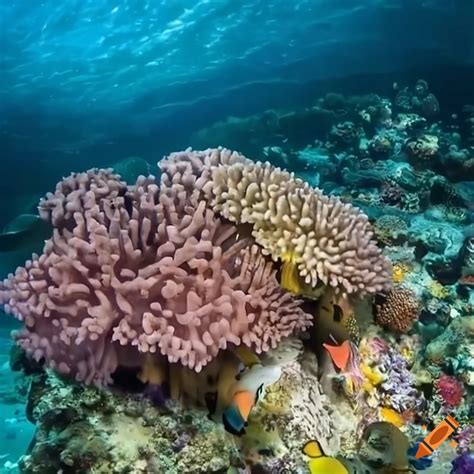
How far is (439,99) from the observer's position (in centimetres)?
1509

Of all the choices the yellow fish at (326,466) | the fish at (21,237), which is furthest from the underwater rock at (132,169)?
the yellow fish at (326,466)

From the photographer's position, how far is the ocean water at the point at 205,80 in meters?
13.1

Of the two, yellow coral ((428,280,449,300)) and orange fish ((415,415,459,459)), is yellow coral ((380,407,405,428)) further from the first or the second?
yellow coral ((428,280,449,300))

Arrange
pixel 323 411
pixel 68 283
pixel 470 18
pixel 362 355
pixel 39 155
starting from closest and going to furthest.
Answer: pixel 68 283 → pixel 323 411 → pixel 362 355 → pixel 39 155 → pixel 470 18

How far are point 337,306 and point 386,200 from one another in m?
4.30

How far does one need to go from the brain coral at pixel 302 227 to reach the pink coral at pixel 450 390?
3.46 feet

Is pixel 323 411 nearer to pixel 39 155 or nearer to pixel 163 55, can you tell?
pixel 39 155

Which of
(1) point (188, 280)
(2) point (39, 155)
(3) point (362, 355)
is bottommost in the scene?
(2) point (39, 155)

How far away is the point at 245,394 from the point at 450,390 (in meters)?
1.84

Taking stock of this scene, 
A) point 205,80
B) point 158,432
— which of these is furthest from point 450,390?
point 205,80

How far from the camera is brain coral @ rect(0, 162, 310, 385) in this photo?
2.41 m

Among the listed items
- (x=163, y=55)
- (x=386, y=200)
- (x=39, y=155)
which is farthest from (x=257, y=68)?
(x=386, y=200)

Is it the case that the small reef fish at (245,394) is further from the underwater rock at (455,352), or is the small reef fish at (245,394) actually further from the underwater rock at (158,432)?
the underwater rock at (455,352)

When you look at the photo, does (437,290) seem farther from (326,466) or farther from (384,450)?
(326,466)
